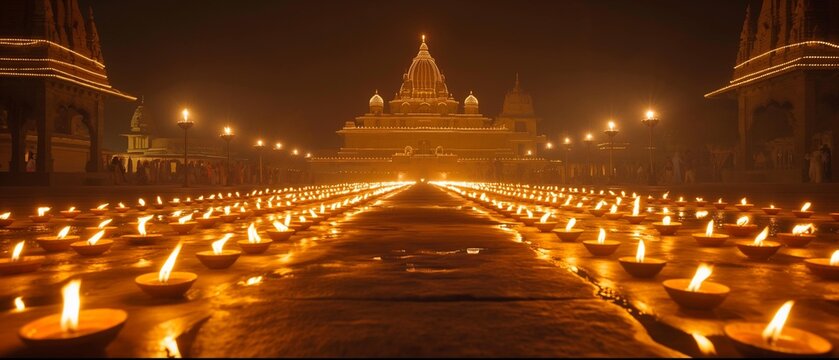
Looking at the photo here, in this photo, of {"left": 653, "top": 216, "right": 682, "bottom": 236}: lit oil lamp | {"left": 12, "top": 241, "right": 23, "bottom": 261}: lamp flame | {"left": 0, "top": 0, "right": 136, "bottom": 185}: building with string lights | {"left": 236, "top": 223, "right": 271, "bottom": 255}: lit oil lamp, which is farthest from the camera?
{"left": 0, "top": 0, "right": 136, "bottom": 185}: building with string lights

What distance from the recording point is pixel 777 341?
2.32m

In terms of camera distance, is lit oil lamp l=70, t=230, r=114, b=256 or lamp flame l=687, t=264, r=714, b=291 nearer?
lamp flame l=687, t=264, r=714, b=291

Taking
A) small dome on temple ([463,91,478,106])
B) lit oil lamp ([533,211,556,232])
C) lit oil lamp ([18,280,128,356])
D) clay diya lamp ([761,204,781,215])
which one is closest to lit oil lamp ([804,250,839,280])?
lit oil lamp ([533,211,556,232])

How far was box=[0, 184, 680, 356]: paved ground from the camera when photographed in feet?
8.43

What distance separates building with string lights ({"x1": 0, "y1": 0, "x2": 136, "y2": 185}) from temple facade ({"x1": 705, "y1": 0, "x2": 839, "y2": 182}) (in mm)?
29054

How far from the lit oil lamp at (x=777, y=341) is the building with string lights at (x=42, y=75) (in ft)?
79.0

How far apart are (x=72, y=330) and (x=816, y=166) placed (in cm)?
2482

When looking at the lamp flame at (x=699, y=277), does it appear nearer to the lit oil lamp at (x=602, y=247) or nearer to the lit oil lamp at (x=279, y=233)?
the lit oil lamp at (x=602, y=247)

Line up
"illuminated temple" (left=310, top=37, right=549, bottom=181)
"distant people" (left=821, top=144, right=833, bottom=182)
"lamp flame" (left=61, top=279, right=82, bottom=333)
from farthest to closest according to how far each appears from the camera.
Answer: "illuminated temple" (left=310, top=37, right=549, bottom=181) → "distant people" (left=821, top=144, right=833, bottom=182) → "lamp flame" (left=61, top=279, right=82, bottom=333)

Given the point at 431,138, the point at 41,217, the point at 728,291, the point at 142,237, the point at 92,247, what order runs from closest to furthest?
the point at 728,291 → the point at 92,247 → the point at 142,237 → the point at 41,217 → the point at 431,138

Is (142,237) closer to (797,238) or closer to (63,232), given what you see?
(63,232)

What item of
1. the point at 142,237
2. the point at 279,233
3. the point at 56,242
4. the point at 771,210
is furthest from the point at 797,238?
the point at 56,242

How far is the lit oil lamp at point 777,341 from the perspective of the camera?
214cm

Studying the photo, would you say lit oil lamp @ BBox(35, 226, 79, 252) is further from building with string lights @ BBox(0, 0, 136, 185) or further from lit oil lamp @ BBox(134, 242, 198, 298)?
building with string lights @ BBox(0, 0, 136, 185)
